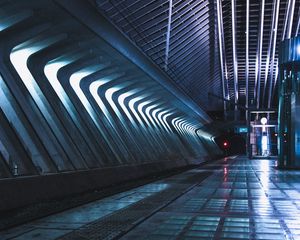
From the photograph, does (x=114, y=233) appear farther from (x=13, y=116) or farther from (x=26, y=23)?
(x=26, y=23)

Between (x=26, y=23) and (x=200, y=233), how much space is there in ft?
24.1

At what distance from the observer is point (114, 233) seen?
609cm

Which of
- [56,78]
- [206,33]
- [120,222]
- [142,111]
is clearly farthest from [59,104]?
[142,111]

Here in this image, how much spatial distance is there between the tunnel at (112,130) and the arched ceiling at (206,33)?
0.11 meters

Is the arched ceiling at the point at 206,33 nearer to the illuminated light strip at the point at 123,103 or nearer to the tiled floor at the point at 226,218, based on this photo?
the illuminated light strip at the point at 123,103

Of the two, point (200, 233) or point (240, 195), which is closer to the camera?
point (200, 233)

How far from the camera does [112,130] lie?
19031 mm

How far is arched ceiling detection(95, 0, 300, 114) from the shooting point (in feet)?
60.5

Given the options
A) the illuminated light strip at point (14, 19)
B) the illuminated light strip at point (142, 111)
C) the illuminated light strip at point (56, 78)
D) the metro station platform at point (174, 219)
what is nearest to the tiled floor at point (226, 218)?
the metro station platform at point (174, 219)

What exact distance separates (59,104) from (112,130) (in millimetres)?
5306

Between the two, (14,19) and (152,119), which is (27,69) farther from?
(152,119)

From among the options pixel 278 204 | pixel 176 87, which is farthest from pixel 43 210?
pixel 176 87

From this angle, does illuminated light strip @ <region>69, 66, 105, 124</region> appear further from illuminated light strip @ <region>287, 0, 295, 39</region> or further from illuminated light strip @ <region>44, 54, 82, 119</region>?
illuminated light strip @ <region>287, 0, 295, 39</region>

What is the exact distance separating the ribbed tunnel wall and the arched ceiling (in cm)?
135
